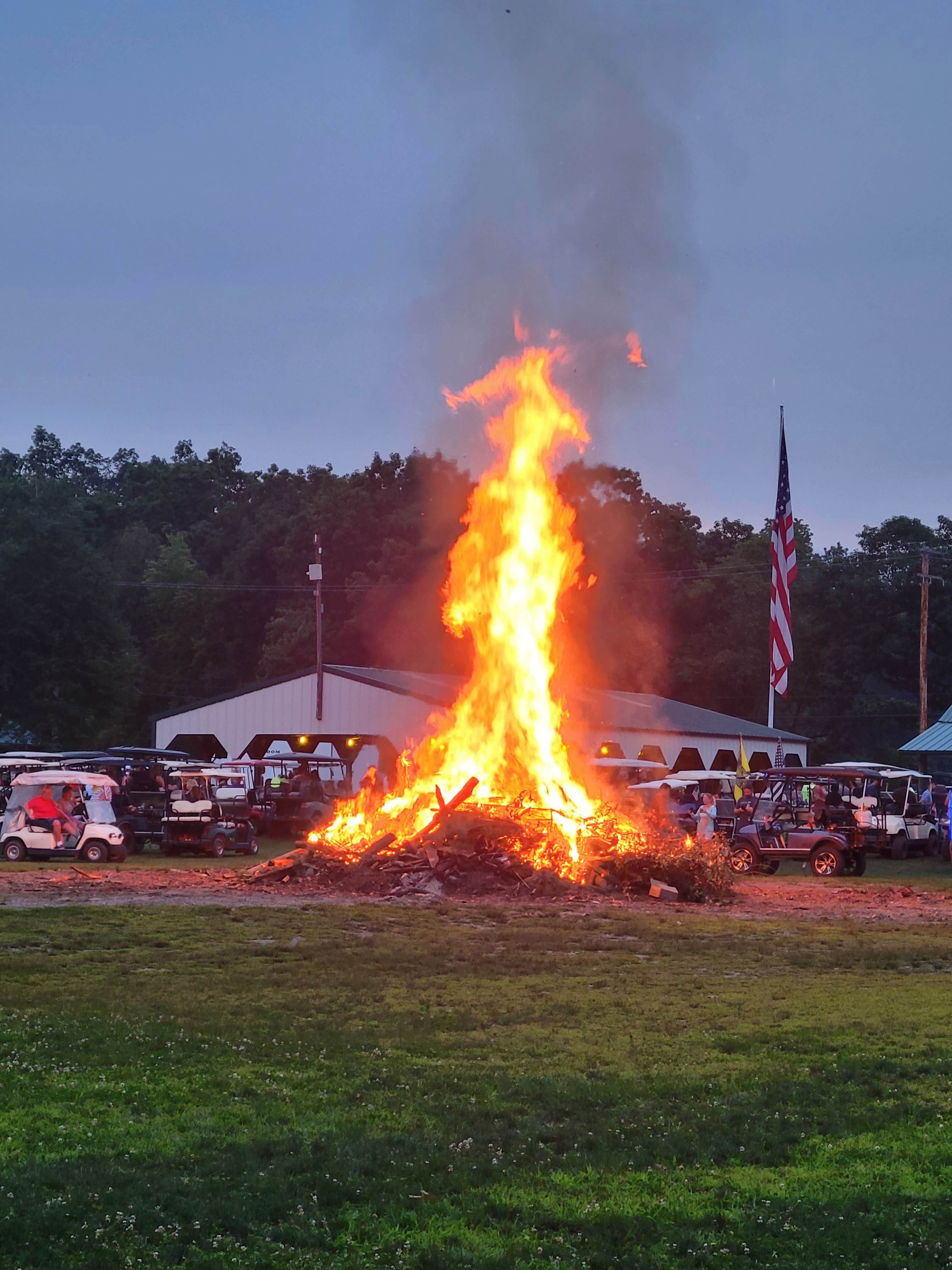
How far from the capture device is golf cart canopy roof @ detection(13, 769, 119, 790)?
96.8ft

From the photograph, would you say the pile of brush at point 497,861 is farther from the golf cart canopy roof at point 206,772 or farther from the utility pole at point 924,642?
the utility pole at point 924,642

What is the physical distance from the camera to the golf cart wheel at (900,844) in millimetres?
33500

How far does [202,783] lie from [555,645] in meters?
11.7

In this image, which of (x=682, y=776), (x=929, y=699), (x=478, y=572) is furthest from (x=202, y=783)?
(x=929, y=699)

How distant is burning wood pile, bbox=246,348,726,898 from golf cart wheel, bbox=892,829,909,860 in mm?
11183

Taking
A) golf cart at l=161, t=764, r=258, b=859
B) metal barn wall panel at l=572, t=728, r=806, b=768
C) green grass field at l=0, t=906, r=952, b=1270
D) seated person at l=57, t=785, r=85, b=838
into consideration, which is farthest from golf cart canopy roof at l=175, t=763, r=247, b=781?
green grass field at l=0, t=906, r=952, b=1270

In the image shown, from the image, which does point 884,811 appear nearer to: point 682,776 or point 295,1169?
point 682,776

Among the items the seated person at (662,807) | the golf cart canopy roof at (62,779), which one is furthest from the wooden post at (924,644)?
the golf cart canopy roof at (62,779)

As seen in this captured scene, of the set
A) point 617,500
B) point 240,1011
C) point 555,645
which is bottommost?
point 240,1011

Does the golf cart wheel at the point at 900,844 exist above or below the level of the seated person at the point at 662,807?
below

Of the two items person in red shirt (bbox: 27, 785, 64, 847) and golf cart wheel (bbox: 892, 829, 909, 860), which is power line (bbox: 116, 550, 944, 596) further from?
person in red shirt (bbox: 27, 785, 64, 847)

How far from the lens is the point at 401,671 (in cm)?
5509

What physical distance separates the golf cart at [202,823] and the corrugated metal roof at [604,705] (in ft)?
46.5

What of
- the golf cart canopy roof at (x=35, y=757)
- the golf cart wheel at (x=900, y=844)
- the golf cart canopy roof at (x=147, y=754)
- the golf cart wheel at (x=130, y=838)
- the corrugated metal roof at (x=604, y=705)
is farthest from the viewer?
the corrugated metal roof at (x=604, y=705)
